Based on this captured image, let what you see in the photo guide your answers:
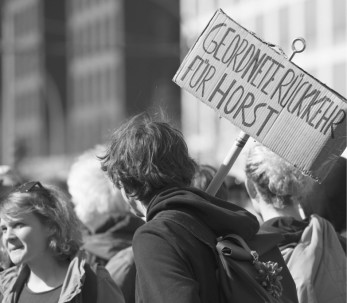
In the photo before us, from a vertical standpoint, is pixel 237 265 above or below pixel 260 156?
above

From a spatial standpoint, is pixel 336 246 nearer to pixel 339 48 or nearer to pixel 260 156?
pixel 260 156

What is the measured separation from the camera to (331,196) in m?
5.12

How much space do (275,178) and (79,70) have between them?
8844 centimetres

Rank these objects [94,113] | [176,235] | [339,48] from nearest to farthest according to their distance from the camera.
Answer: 1. [176,235]
2. [339,48]
3. [94,113]

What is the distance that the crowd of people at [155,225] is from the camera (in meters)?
3.21

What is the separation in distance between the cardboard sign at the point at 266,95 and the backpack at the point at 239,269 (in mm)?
424

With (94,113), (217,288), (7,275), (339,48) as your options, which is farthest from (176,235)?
(94,113)

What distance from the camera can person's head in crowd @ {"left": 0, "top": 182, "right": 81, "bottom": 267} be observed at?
434 centimetres

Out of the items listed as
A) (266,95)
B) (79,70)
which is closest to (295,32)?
(79,70)

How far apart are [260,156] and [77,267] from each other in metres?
0.89

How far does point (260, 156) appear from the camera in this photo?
445 cm

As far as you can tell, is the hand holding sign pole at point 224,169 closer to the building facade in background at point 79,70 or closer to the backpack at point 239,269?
the backpack at point 239,269

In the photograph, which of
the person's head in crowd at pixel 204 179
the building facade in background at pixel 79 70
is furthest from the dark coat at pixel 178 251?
the building facade in background at pixel 79 70

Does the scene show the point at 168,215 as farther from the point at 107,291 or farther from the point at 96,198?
the point at 96,198
